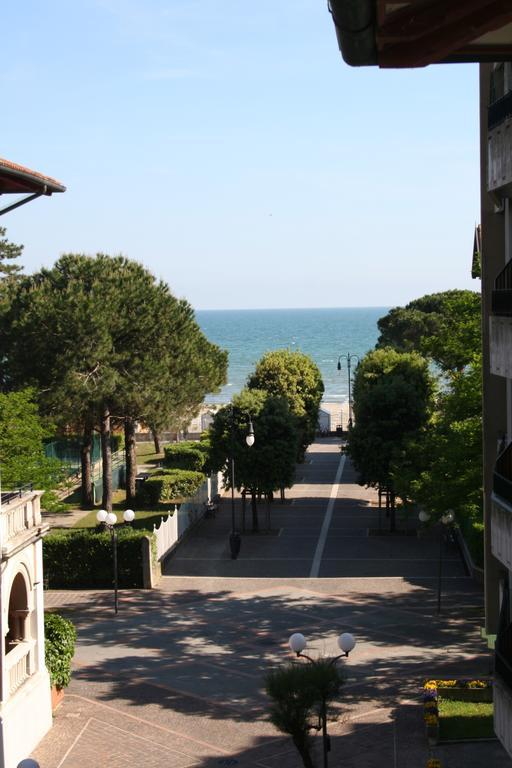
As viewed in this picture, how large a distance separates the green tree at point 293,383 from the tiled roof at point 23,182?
Answer: 37.1 m

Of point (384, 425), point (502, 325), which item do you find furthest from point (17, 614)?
point (384, 425)

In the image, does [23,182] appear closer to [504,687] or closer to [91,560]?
[504,687]

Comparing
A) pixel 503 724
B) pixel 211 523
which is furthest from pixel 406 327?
pixel 503 724

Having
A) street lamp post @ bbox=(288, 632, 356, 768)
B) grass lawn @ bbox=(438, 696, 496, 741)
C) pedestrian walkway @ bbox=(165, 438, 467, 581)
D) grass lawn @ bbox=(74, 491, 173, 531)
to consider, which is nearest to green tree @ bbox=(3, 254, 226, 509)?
grass lawn @ bbox=(74, 491, 173, 531)

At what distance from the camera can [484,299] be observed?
1900 cm

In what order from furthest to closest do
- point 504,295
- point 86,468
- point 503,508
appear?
1. point 86,468
2. point 504,295
3. point 503,508

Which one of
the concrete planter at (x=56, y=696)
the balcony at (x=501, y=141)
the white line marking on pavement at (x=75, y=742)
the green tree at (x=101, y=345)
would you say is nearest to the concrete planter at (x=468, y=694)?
the white line marking on pavement at (x=75, y=742)

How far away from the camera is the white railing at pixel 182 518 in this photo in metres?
36.0

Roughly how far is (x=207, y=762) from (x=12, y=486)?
14.1 m

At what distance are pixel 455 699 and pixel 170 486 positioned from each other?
27.4 m

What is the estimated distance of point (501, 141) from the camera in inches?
537

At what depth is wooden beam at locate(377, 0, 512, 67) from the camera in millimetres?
6832

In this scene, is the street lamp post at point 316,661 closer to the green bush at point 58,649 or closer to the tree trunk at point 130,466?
the green bush at point 58,649

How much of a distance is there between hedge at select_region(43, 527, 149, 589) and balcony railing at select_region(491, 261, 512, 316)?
70.0ft
